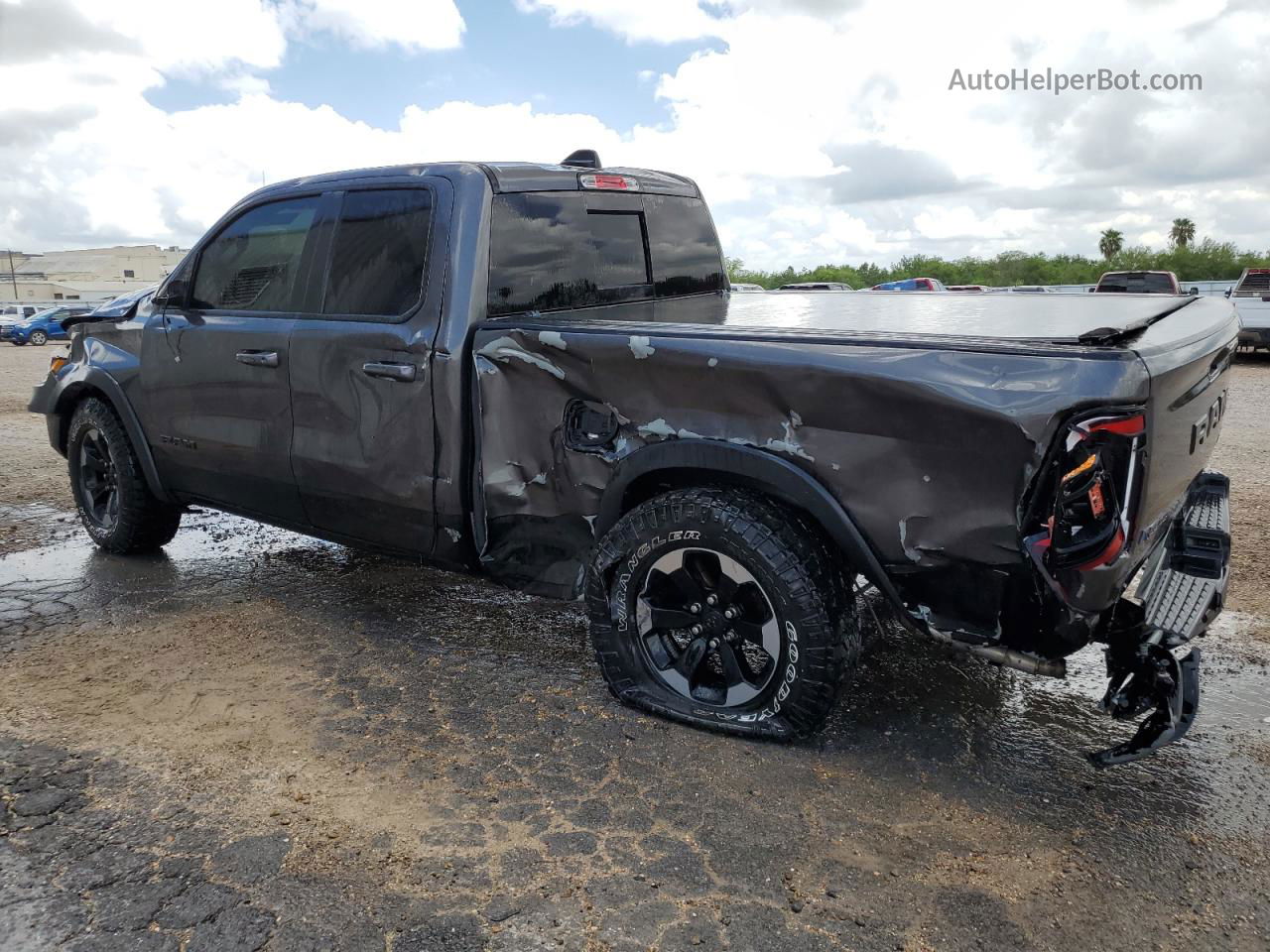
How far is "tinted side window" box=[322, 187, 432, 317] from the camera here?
368 cm

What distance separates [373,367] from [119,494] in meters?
2.29

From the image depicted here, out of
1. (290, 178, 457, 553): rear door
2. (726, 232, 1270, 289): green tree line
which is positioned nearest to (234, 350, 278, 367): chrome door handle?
(290, 178, 457, 553): rear door

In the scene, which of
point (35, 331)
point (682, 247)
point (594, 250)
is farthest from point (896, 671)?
point (35, 331)

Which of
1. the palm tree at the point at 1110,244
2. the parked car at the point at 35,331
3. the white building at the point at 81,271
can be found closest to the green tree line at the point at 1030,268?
the palm tree at the point at 1110,244

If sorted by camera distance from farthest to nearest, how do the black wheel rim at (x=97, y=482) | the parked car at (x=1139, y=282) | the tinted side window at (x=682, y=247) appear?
the parked car at (x=1139, y=282) < the black wheel rim at (x=97, y=482) < the tinted side window at (x=682, y=247)

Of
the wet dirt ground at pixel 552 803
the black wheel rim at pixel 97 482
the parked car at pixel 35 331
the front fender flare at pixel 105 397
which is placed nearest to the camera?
the wet dirt ground at pixel 552 803

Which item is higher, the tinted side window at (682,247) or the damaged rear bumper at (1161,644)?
the tinted side window at (682,247)

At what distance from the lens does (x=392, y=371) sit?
11.8ft

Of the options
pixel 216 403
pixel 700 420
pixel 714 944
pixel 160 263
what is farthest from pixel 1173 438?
pixel 160 263

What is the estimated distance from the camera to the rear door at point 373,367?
3.60 meters

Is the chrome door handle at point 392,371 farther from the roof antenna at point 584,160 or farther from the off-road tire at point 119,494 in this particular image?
the off-road tire at point 119,494

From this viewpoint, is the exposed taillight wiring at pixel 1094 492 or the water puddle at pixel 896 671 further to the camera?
the water puddle at pixel 896 671

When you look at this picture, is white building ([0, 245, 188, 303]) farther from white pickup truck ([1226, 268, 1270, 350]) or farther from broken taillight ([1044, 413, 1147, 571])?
broken taillight ([1044, 413, 1147, 571])

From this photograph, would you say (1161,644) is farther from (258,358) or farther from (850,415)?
(258,358)
